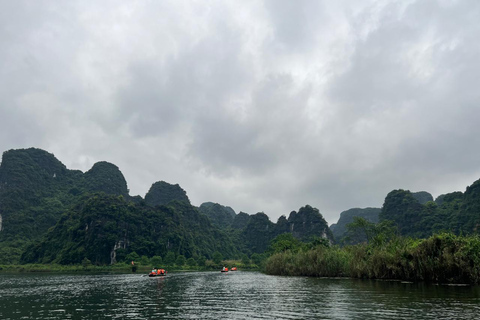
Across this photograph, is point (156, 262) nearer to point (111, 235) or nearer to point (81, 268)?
point (111, 235)

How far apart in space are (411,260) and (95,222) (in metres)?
108

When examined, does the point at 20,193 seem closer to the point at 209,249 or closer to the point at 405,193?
the point at 209,249

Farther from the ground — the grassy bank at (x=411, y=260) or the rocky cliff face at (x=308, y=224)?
the rocky cliff face at (x=308, y=224)

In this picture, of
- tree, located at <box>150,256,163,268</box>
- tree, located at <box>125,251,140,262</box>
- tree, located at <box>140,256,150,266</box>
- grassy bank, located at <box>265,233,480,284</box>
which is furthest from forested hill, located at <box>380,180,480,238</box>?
tree, located at <box>125,251,140,262</box>

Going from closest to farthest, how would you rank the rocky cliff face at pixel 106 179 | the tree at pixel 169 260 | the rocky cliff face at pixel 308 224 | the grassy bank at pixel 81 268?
the grassy bank at pixel 81 268 < the tree at pixel 169 260 < the rocky cliff face at pixel 308 224 < the rocky cliff face at pixel 106 179

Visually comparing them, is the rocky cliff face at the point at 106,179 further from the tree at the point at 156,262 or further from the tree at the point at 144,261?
the tree at the point at 156,262

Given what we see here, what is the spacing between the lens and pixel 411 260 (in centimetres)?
2869

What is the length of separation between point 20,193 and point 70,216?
39951 millimetres

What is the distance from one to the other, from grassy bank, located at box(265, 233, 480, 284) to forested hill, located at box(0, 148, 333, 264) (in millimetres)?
84139

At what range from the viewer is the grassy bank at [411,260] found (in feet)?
80.6

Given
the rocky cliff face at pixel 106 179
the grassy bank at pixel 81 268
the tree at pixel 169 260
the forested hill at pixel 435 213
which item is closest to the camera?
the grassy bank at pixel 81 268

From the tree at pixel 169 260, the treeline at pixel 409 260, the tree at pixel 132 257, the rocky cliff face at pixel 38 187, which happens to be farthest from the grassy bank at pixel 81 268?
the treeline at pixel 409 260

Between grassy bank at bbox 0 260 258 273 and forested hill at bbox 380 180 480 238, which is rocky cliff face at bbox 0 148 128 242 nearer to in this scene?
grassy bank at bbox 0 260 258 273

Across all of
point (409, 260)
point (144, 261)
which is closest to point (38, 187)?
point (144, 261)
